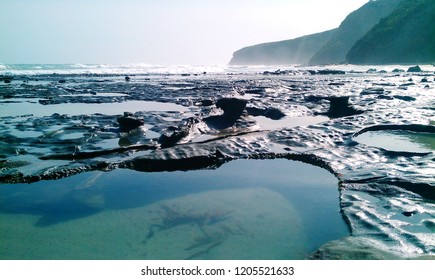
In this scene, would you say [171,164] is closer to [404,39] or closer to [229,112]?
[229,112]

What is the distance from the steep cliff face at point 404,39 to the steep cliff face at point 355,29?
44009 millimetres

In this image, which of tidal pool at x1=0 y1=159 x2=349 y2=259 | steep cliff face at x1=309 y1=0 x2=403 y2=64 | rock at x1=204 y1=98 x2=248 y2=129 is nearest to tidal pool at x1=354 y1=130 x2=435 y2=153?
tidal pool at x1=0 y1=159 x2=349 y2=259

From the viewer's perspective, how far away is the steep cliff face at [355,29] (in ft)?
420

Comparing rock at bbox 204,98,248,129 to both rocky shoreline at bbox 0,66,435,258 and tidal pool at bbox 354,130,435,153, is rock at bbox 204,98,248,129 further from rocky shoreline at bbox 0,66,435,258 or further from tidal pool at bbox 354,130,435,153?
tidal pool at bbox 354,130,435,153

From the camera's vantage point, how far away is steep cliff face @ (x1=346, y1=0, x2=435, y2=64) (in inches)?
2714

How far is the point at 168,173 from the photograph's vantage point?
249 inches

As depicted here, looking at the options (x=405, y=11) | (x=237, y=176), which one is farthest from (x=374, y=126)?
(x=405, y=11)

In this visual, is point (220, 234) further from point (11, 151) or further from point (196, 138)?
point (11, 151)

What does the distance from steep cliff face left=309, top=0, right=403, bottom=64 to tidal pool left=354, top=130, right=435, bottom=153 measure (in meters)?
127

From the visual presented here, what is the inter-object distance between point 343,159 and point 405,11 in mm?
90072

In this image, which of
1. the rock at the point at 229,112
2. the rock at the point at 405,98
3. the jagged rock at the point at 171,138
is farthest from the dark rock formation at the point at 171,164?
the rock at the point at 405,98

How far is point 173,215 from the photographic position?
4.55m

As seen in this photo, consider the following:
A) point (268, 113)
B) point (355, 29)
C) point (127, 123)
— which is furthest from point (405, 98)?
point (355, 29)

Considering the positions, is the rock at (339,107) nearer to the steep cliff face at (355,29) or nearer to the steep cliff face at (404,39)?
the steep cliff face at (404,39)
